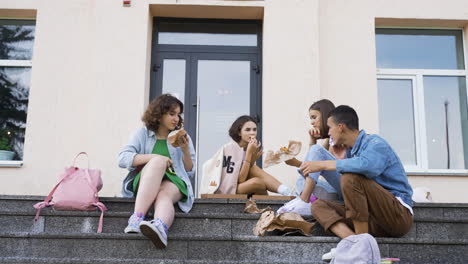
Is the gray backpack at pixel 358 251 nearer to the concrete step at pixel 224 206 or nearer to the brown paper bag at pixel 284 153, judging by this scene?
the concrete step at pixel 224 206

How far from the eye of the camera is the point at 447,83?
721cm

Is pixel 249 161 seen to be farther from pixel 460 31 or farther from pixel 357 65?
pixel 460 31

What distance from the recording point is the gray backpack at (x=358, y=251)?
3227 mm

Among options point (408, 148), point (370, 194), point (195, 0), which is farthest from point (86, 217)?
point (408, 148)

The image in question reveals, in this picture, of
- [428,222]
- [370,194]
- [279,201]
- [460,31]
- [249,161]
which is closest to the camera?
[370,194]

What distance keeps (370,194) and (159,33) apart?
419 cm

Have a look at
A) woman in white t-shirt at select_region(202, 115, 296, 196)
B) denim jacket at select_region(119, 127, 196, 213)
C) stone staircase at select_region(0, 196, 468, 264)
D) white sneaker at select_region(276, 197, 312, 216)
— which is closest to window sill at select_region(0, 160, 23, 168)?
woman in white t-shirt at select_region(202, 115, 296, 196)

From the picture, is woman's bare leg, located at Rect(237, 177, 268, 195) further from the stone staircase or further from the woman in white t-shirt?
the stone staircase

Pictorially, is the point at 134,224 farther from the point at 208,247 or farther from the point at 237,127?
the point at 237,127

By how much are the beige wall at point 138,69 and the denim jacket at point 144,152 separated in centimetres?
170

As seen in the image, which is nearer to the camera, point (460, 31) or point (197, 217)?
point (197, 217)

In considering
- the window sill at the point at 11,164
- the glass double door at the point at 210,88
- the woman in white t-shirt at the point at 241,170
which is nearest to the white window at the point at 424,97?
the glass double door at the point at 210,88

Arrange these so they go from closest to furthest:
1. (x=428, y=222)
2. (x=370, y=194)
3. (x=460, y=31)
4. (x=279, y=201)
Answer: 1. (x=370, y=194)
2. (x=428, y=222)
3. (x=279, y=201)
4. (x=460, y=31)

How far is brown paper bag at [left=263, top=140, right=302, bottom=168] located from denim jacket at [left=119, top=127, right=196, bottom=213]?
Answer: 0.60 m
